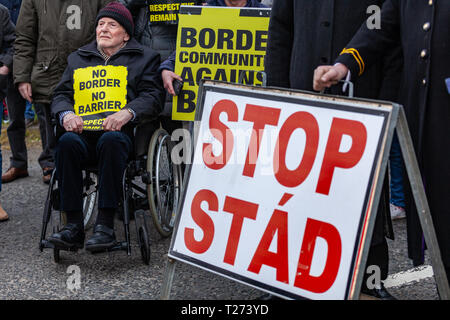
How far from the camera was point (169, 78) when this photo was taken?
4391 millimetres

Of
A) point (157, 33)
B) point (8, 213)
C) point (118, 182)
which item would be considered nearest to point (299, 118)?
point (118, 182)

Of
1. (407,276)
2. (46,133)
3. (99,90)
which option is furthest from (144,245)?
(46,133)

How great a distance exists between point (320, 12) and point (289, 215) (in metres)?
1.12

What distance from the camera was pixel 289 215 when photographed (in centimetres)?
271

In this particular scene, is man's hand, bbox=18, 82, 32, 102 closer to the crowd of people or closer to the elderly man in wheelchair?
the crowd of people

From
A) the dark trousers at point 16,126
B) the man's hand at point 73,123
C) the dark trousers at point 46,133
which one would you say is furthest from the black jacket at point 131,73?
the dark trousers at point 16,126

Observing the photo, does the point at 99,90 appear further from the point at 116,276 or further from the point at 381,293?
the point at 381,293

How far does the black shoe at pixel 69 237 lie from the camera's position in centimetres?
374

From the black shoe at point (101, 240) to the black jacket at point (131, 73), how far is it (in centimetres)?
84

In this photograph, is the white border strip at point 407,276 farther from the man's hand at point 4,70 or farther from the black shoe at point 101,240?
the man's hand at point 4,70

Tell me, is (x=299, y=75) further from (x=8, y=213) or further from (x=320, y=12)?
(x=8, y=213)

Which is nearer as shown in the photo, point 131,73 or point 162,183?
point 131,73

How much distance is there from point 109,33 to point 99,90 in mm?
429

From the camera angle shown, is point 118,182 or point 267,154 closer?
point 267,154
